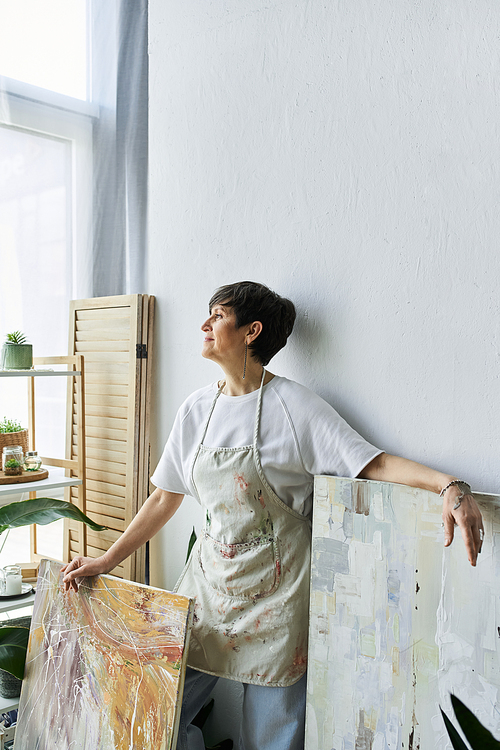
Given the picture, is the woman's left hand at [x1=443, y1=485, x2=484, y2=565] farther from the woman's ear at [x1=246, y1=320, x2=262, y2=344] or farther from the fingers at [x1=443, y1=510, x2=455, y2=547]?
the woman's ear at [x1=246, y1=320, x2=262, y2=344]

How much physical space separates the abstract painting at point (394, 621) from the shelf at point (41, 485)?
0.94 metres

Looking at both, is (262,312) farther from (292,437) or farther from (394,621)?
(394,621)

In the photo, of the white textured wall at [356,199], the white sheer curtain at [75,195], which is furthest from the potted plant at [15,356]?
the white textured wall at [356,199]

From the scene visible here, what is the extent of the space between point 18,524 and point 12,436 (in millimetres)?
350

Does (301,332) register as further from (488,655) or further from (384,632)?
(488,655)

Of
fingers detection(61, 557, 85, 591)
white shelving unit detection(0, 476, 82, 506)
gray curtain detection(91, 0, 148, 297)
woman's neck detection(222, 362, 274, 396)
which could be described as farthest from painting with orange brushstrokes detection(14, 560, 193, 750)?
gray curtain detection(91, 0, 148, 297)

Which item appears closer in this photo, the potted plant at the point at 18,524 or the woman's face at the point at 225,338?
the woman's face at the point at 225,338

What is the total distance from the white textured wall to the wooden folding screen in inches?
4.9

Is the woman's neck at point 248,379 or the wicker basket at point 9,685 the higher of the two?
the woman's neck at point 248,379

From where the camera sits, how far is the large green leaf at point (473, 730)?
1.14 meters

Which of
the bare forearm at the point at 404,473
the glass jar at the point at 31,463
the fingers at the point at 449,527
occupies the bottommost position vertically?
the glass jar at the point at 31,463

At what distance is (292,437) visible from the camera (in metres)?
1.41

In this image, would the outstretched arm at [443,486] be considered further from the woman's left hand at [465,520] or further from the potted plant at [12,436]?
the potted plant at [12,436]

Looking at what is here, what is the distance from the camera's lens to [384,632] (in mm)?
1261
